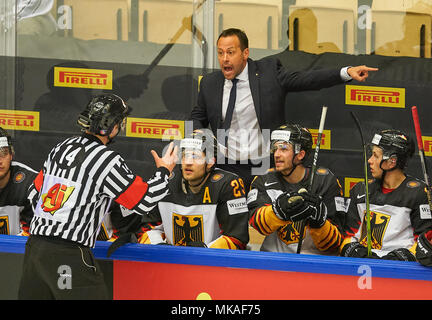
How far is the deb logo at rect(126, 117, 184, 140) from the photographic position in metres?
5.47

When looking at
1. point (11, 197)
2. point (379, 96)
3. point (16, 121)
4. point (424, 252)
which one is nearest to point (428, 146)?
point (379, 96)

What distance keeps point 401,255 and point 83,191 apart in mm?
1580

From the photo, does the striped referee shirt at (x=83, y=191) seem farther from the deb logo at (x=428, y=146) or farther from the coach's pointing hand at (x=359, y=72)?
the deb logo at (x=428, y=146)

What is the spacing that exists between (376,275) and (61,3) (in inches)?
128

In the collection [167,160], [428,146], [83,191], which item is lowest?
[83,191]

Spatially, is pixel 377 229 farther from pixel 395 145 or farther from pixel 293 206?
pixel 293 206

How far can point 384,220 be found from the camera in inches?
166

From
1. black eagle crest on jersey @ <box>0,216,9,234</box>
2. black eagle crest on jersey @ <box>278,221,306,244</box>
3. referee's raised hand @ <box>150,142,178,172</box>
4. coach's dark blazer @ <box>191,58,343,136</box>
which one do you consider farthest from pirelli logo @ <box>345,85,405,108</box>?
black eagle crest on jersey @ <box>0,216,9,234</box>

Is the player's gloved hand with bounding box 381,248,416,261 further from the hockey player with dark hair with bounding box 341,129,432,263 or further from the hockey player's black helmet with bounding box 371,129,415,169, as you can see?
the hockey player's black helmet with bounding box 371,129,415,169

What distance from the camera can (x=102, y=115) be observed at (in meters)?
3.64

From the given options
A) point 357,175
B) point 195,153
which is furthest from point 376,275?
point 357,175

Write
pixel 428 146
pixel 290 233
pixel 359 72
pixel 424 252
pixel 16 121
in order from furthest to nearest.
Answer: pixel 16 121
pixel 428 146
pixel 359 72
pixel 290 233
pixel 424 252

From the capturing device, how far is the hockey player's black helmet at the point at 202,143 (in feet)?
14.1

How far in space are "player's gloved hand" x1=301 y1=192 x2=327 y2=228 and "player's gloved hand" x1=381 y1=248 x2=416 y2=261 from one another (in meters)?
0.38
